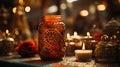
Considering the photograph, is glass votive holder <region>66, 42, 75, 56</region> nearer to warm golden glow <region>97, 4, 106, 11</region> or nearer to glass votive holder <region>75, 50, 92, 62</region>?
glass votive holder <region>75, 50, 92, 62</region>

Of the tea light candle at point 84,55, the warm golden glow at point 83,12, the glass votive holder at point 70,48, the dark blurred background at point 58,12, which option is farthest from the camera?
the warm golden glow at point 83,12

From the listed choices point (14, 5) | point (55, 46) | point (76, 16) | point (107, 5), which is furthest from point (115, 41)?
point (14, 5)

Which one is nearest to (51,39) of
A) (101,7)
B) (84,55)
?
(84,55)

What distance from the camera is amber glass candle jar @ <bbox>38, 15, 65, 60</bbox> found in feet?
3.14

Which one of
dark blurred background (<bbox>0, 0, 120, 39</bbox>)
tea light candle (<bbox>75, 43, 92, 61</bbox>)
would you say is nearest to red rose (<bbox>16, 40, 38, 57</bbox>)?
tea light candle (<bbox>75, 43, 92, 61</bbox>)

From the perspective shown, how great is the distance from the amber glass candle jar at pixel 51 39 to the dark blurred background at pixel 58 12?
1.59 ft

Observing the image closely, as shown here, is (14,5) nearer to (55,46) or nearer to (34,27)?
(34,27)

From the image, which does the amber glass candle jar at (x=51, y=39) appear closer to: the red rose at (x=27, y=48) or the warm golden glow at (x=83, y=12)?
the red rose at (x=27, y=48)

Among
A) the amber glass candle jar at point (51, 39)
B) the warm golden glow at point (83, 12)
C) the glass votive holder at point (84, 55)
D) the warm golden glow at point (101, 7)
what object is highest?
the warm golden glow at point (101, 7)

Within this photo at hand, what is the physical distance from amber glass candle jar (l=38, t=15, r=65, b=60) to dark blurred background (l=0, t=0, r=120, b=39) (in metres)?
0.48

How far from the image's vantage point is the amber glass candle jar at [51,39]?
0.96 meters

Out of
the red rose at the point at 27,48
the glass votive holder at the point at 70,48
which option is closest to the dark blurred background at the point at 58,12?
the glass votive holder at the point at 70,48

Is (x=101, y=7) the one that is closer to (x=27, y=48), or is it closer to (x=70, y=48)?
(x=70, y=48)

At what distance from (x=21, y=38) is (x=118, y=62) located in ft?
3.22
